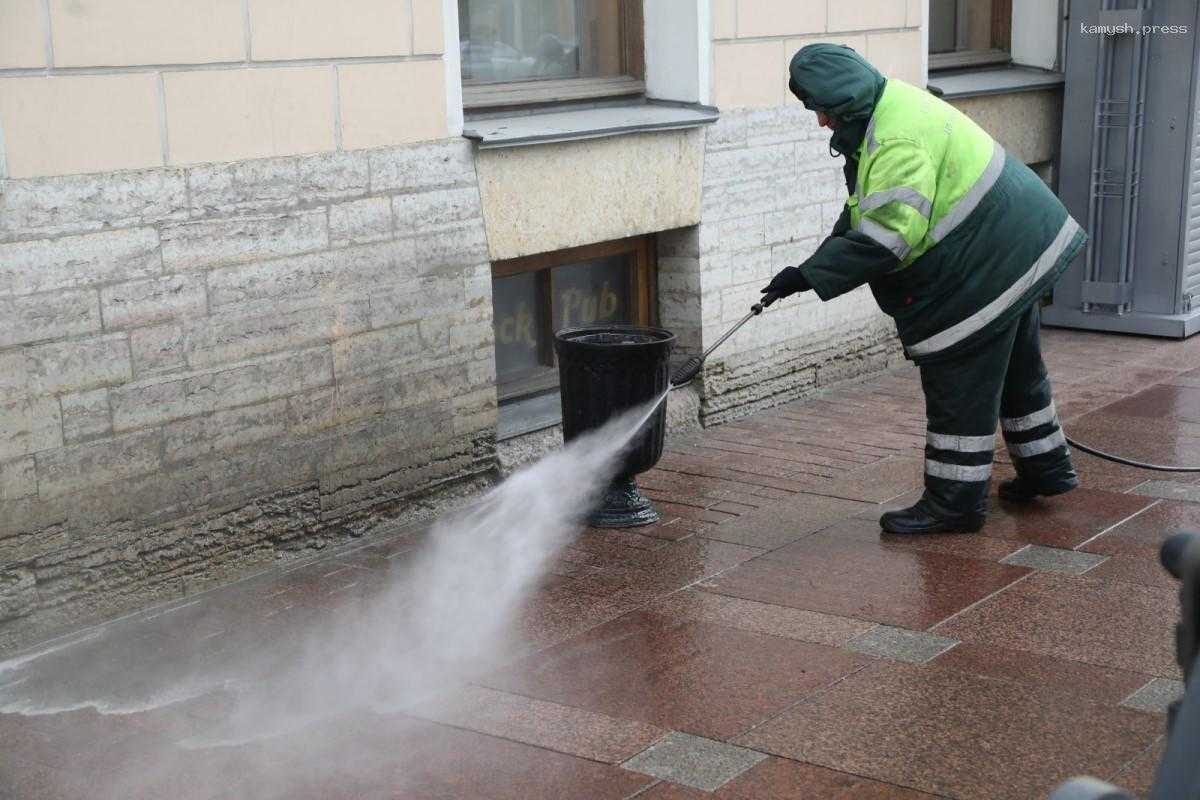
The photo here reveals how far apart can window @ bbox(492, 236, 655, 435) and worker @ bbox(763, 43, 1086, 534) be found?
63.7 inches

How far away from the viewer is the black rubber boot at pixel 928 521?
599cm

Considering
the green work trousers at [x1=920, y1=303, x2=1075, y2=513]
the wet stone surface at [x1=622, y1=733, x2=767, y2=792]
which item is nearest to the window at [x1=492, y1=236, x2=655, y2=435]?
the green work trousers at [x1=920, y1=303, x2=1075, y2=513]

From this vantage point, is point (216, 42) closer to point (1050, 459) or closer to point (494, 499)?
point (494, 499)

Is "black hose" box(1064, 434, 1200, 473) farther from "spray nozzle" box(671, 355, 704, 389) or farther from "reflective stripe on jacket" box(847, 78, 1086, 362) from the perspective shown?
"spray nozzle" box(671, 355, 704, 389)

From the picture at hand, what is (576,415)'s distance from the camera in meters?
6.16

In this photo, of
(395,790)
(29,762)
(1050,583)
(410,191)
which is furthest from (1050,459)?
(29,762)

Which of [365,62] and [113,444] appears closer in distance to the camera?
[113,444]

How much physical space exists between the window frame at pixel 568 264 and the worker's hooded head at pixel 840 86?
1777 millimetres

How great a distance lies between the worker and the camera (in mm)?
5586

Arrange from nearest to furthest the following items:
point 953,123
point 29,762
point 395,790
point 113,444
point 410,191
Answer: point 395,790 → point 29,762 → point 113,444 → point 953,123 → point 410,191

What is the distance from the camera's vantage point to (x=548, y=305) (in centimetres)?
734

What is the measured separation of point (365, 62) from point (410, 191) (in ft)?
1.72

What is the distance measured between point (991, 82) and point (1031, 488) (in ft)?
14.2

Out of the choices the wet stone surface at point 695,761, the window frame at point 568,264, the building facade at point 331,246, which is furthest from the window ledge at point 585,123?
the wet stone surface at point 695,761
